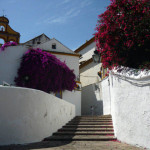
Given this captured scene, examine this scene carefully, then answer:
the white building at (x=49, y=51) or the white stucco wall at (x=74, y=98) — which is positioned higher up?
the white building at (x=49, y=51)

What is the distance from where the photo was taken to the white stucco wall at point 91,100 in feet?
50.4

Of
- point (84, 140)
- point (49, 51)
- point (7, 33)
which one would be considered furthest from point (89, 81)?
point (84, 140)

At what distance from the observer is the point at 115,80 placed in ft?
20.7

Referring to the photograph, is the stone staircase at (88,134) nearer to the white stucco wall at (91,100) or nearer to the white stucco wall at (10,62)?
the white stucco wall at (91,100)

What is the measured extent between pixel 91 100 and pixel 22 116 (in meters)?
12.4

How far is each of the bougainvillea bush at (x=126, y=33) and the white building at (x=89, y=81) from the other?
9.36 metres

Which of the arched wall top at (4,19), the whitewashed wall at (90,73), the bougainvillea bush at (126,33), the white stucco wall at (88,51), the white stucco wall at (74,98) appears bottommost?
the white stucco wall at (74,98)

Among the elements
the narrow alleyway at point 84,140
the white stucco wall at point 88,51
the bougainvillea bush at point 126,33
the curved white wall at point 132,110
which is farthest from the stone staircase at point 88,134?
the white stucco wall at point 88,51

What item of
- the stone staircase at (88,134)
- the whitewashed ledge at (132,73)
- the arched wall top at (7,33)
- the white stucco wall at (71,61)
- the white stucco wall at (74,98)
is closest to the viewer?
the whitewashed ledge at (132,73)

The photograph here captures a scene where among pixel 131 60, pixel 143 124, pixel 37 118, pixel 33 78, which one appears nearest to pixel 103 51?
pixel 131 60

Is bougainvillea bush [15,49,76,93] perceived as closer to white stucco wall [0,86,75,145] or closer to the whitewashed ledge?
white stucco wall [0,86,75,145]

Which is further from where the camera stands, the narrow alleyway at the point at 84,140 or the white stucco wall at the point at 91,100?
the white stucco wall at the point at 91,100

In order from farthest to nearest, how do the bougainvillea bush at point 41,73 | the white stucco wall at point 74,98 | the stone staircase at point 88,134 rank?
the white stucco wall at point 74,98, the bougainvillea bush at point 41,73, the stone staircase at point 88,134

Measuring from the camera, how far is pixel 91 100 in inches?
682
